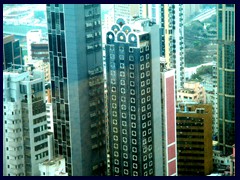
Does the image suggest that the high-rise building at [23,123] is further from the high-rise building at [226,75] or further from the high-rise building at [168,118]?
the high-rise building at [226,75]

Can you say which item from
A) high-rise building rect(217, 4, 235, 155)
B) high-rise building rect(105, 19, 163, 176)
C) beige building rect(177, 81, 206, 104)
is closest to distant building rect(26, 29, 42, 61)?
high-rise building rect(105, 19, 163, 176)

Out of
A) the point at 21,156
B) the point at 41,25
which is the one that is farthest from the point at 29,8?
the point at 21,156

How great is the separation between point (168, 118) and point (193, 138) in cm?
40

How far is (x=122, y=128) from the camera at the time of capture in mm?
6531

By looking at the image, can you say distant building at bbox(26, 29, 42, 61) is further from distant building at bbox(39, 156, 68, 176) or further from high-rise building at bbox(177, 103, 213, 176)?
high-rise building at bbox(177, 103, 213, 176)

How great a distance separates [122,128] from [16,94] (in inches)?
36.2

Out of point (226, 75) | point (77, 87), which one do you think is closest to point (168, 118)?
point (226, 75)

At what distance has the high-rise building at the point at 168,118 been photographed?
21.6ft

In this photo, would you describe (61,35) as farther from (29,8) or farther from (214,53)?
(214,53)

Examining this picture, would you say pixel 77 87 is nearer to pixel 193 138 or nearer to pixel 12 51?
pixel 12 51

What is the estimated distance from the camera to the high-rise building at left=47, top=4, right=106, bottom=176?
244 inches

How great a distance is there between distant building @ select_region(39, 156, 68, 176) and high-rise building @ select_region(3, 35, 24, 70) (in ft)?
2.96

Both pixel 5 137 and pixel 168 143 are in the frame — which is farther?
pixel 168 143

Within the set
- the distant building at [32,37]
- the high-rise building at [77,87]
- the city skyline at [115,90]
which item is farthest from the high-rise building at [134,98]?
the distant building at [32,37]
